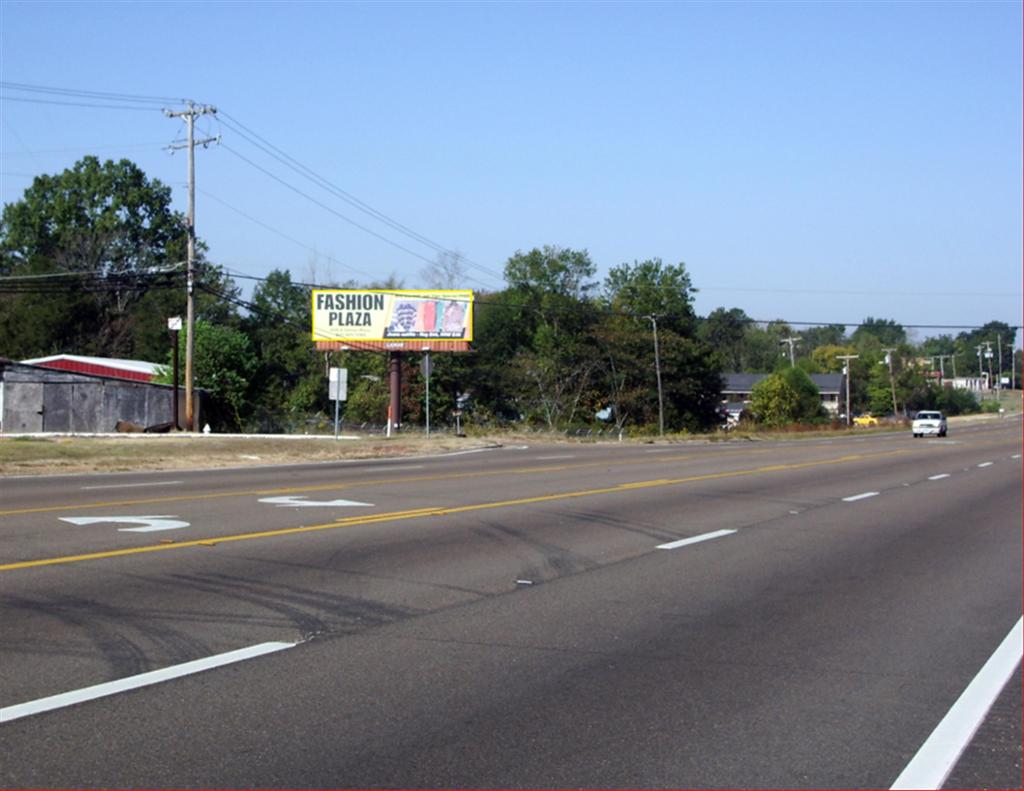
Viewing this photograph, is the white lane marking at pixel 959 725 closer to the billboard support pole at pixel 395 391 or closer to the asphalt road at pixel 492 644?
the asphalt road at pixel 492 644

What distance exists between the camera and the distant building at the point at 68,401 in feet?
163

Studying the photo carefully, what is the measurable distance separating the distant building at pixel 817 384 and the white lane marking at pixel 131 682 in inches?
5215

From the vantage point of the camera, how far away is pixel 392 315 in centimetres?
6200

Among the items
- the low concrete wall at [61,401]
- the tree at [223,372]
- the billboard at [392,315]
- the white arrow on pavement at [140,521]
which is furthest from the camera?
the billboard at [392,315]

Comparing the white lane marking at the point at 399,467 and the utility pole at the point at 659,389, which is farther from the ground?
the utility pole at the point at 659,389

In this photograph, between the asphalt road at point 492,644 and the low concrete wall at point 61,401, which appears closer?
the asphalt road at point 492,644

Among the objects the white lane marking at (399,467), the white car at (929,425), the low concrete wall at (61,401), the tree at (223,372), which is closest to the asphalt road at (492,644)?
the white lane marking at (399,467)

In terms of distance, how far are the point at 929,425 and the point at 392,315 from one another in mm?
30549

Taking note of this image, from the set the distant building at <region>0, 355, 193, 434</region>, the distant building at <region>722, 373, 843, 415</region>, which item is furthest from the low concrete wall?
the distant building at <region>722, 373, 843, 415</region>

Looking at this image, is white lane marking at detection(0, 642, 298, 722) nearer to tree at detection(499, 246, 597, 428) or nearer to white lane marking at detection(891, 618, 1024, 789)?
white lane marking at detection(891, 618, 1024, 789)

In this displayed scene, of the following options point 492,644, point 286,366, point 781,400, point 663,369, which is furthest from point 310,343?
point 492,644

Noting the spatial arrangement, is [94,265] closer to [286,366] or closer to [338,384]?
[286,366]

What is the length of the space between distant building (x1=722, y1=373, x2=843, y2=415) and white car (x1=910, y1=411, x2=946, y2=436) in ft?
233

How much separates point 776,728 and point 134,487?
16.4 meters
